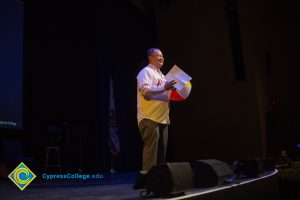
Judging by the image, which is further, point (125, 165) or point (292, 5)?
point (292, 5)

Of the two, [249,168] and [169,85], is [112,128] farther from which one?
[169,85]

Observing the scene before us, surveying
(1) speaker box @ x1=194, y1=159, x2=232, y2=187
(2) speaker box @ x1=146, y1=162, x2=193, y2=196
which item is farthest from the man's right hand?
(2) speaker box @ x1=146, y1=162, x2=193, y2=196

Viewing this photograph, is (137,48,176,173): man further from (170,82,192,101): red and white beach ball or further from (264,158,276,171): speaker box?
(264,158,276,171): speaker box

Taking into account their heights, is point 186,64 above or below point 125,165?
above

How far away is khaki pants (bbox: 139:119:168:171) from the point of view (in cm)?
248

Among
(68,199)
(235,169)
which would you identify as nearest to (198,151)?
(235,169)

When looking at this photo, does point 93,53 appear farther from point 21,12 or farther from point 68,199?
point 68,199

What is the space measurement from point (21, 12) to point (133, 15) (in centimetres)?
262

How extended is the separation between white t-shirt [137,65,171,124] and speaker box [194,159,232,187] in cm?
43

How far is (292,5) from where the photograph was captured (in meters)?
8.54

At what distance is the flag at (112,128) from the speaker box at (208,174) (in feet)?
15.4

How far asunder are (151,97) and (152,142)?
314 millimetres

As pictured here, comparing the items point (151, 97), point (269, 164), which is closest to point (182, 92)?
point (151, 97)

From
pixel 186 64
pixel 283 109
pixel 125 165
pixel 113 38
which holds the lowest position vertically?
pixel 125 165
